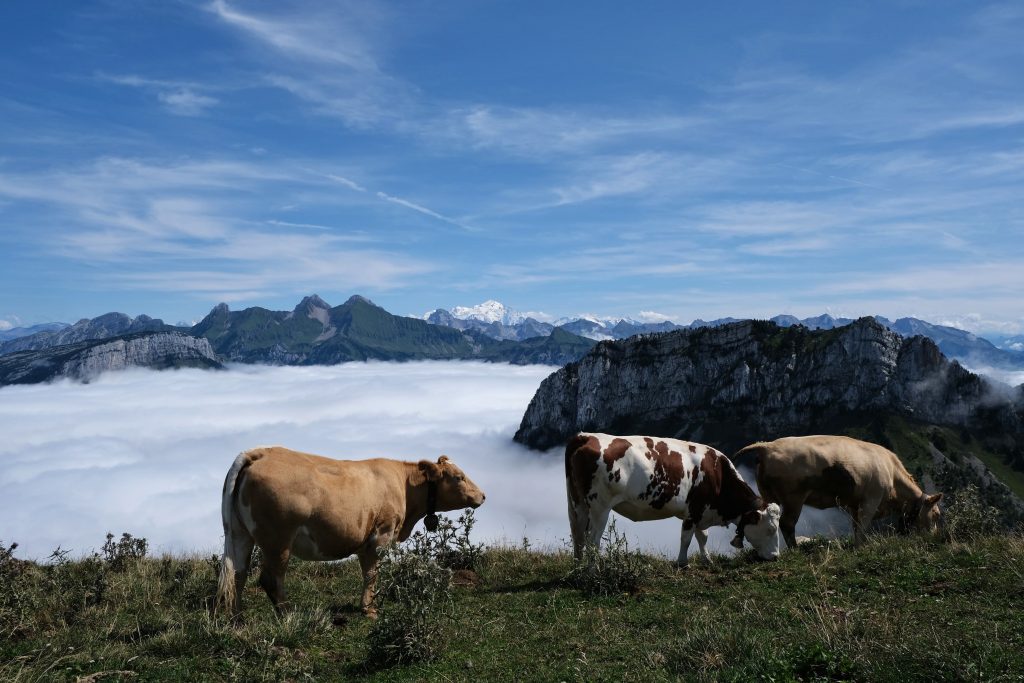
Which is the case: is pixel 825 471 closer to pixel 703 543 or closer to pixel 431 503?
pixel 703 543

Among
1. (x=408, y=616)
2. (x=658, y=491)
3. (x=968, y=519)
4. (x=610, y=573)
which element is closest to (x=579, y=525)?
(x=658, y=491)

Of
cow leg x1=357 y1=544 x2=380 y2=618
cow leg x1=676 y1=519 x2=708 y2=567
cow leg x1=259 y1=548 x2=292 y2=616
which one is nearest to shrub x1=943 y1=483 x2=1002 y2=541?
cow leg x1=676 y1=519 x2=708 y2=567

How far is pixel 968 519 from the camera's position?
14164mm

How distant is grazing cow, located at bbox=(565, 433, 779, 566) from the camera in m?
13.9

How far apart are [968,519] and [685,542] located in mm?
6214

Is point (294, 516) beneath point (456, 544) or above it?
above

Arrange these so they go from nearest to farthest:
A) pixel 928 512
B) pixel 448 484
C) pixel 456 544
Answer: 1. pixel 448 484
2. pixel 456 544
3. pixel 928 512

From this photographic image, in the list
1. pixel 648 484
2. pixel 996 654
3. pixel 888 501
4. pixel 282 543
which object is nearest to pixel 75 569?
pixel 282 543

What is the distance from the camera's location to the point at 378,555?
11828 millimetres

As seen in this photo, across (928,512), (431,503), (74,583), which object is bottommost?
(74,583)

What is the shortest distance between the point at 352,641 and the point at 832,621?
6781mm

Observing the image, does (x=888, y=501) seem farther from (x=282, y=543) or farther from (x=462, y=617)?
Result: (x=282, y=543)

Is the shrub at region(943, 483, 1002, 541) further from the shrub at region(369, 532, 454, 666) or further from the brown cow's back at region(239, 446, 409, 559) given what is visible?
the brown cow's back at region(239, 446, 409, 559)

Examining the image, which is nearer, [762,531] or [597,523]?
[597,523]
